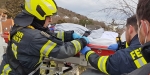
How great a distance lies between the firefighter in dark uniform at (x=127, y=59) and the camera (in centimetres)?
233

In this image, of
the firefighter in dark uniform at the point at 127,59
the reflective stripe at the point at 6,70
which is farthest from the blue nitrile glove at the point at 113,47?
the reflective stripe at the point at 6,70

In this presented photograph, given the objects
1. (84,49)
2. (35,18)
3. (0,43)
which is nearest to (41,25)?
(35,18)

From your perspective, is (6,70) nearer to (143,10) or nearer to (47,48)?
(47,48)

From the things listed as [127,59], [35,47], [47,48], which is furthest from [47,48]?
[127,59]

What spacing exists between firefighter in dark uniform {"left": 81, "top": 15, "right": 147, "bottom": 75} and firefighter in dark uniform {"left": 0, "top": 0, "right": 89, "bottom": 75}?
0.39m

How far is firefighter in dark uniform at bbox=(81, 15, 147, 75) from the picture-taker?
2.33 metres

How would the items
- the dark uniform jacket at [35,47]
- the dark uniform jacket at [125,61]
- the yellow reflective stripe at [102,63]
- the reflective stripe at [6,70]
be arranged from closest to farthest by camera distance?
the dark uniform jacket at [125,61], the yellow reflective stripe at [102,63], the dark uniform jacket at [35,47], the reflective stripe at [6,70]

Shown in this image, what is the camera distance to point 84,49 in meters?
3.09

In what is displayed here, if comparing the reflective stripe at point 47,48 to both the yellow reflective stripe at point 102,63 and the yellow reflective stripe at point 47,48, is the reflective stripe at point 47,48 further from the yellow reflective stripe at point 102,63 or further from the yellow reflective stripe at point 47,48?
the yellow reflective stripe at point 102,63

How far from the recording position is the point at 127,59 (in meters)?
2.36

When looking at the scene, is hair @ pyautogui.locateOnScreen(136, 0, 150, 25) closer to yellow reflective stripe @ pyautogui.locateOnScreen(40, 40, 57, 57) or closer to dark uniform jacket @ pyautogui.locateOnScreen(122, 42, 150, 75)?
dark uniform jacket @ pyautogui.locateOnScreen(122, 42, 150, 75)

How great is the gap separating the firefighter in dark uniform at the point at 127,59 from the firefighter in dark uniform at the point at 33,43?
39cm

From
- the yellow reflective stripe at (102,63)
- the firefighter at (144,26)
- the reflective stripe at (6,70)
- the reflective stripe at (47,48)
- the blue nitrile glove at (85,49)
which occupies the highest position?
the firefighter at (144,26)

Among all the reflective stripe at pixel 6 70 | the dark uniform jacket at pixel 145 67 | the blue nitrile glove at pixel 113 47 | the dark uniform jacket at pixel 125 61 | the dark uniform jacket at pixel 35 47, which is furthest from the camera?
the blue nitrile glove at pixel 113 47
